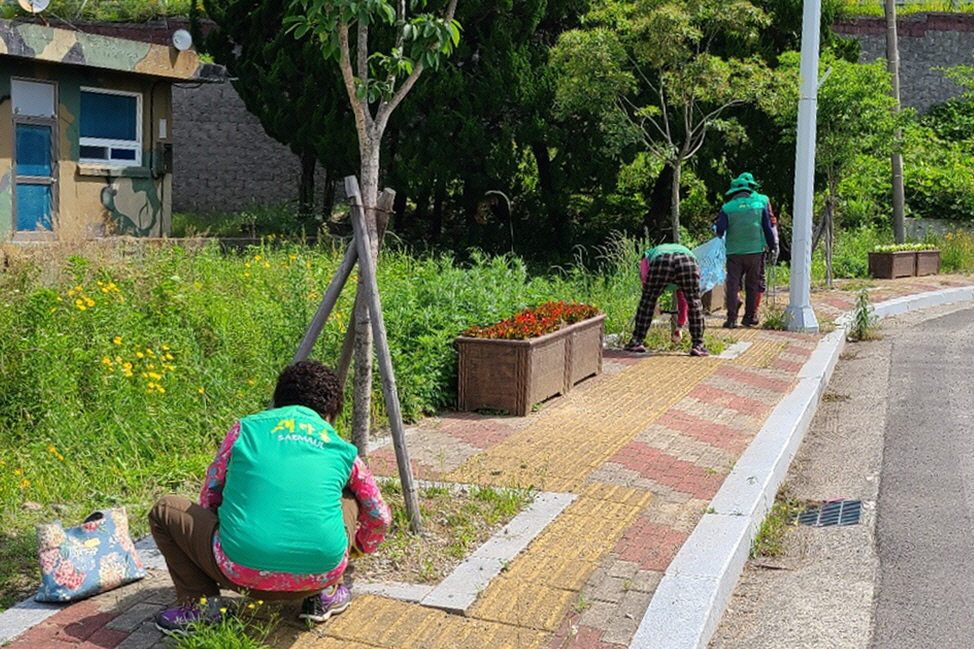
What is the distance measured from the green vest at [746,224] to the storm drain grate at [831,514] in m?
7.31

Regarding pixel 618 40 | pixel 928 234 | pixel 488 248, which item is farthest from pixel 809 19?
pixel 928 234

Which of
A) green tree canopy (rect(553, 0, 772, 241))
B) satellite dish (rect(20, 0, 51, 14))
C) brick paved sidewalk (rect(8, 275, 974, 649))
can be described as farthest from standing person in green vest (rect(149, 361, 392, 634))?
satellite dish (rect(20, 0, 51, 14))

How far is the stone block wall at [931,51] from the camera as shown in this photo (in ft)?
109

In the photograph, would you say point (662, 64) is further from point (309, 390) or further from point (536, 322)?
point (309, 390)

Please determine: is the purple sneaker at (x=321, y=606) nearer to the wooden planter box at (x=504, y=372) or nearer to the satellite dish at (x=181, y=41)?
the wooden planter box at (x=504, y=372)

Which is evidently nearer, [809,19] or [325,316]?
[325,316]

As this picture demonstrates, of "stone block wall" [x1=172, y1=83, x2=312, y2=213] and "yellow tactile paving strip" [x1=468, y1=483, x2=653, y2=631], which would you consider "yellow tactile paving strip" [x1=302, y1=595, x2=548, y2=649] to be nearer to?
"yellow tactile paving strip" [x1=468, y1=483, x2=653, y2=631]

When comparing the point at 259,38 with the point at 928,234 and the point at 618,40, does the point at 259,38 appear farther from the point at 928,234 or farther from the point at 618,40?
the point at 928,234

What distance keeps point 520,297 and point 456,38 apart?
5.83 metres

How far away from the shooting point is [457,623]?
4828 mm

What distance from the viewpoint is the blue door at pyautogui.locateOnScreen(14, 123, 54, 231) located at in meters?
16.4

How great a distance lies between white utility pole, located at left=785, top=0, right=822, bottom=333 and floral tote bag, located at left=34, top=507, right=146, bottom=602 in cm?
1105

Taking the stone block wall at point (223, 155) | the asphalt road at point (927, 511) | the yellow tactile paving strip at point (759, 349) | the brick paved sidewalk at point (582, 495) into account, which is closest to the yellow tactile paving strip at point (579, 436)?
the brick paved sidewalk at point (582, 495)

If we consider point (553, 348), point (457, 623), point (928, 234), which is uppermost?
point (928, 234)
